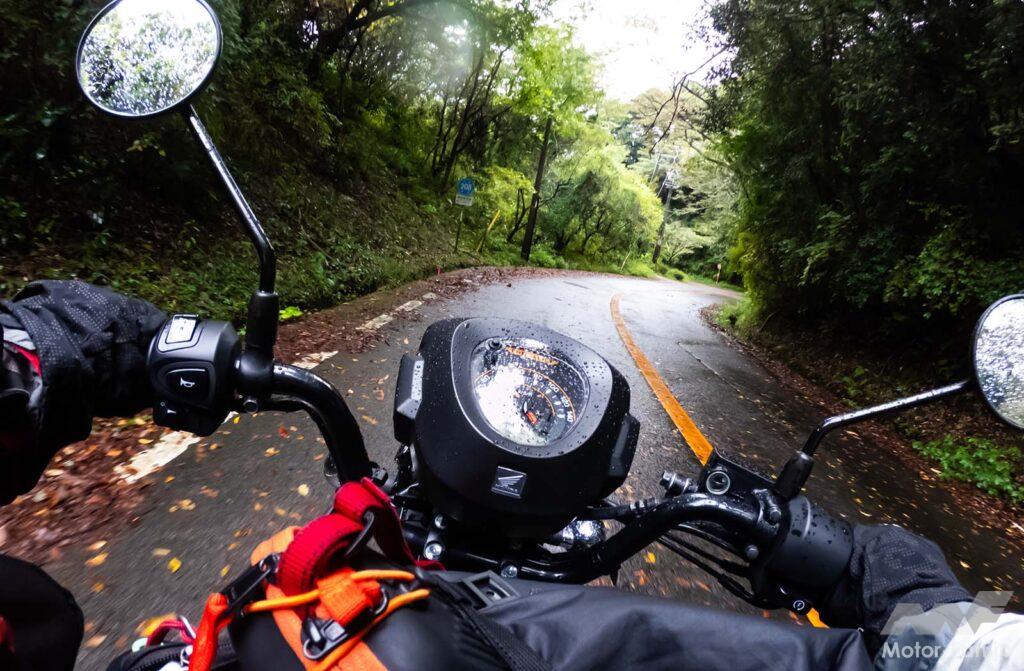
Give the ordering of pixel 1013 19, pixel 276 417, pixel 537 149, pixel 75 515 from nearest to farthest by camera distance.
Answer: pixel 75 515 → pixel 276 417 → pixel 1013 19 → pixel 537 149

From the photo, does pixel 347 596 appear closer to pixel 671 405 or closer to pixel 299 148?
pixel 671 405

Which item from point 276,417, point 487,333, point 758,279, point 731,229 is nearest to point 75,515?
point 276,417

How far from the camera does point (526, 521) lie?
3.71 feet

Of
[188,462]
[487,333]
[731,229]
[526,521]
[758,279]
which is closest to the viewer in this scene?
[526,521]

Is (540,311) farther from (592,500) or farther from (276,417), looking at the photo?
(592,500)

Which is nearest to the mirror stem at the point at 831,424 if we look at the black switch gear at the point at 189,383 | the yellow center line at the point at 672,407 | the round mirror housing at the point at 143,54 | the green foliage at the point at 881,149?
the black switch gear at the point at 189,383

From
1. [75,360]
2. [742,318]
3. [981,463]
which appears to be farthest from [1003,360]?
[742,318]

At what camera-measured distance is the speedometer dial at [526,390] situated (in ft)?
3.82

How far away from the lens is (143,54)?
1129mm

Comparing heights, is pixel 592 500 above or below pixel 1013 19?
below

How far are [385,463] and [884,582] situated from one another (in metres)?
2.70

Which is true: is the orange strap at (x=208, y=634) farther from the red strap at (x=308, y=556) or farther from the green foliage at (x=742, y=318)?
the green foliage at (x=742, y=318)

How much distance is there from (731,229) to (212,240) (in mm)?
13070

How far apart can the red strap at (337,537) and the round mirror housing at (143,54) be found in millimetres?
953
